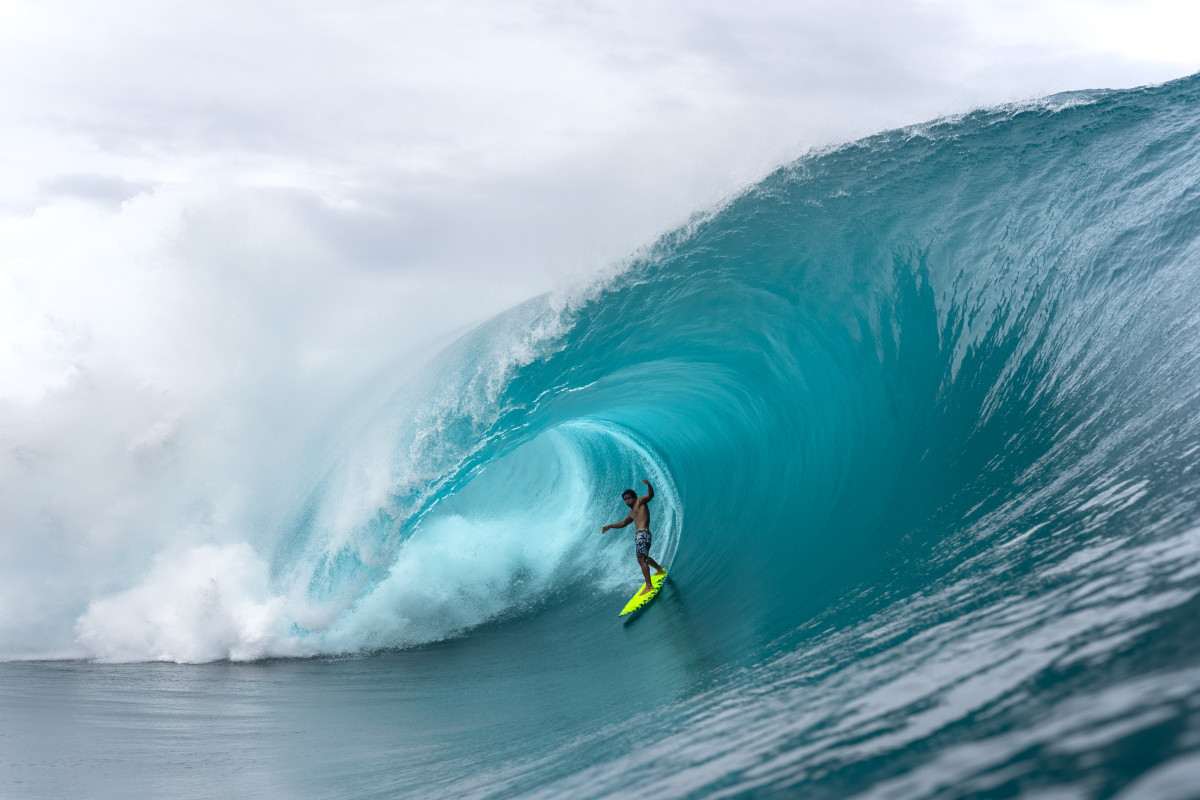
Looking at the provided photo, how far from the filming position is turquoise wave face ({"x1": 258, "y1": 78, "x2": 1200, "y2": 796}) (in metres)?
3.05

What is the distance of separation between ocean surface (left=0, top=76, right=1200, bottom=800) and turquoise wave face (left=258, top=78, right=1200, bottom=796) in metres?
0.03

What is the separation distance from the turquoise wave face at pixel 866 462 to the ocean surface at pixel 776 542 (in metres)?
0.03

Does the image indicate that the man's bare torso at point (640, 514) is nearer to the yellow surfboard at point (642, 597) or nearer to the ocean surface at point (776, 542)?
the yellow surfboard at point (642, 597)

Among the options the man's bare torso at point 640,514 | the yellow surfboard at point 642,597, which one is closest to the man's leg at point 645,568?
the yellow surfboard at point 642,597

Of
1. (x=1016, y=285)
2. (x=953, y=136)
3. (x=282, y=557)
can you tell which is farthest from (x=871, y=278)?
(x=282, y=557)

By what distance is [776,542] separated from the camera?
7938 mm

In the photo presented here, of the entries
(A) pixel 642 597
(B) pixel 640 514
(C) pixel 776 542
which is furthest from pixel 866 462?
(A) pixel 642 597

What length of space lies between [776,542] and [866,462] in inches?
46.5

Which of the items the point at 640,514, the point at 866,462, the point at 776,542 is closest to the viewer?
the point at 866,462

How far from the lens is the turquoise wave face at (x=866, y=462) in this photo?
10.0 ft

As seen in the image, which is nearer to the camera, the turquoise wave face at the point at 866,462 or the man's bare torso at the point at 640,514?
the turquoise wave face at the point at 866,462

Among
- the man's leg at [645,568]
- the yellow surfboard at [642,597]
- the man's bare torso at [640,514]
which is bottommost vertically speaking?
the yellow surfboard at [642,597]

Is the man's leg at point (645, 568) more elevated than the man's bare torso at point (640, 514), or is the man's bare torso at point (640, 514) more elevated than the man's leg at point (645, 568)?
the man's bare torso at point (640, 514)

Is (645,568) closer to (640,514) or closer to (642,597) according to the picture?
(642,597)
